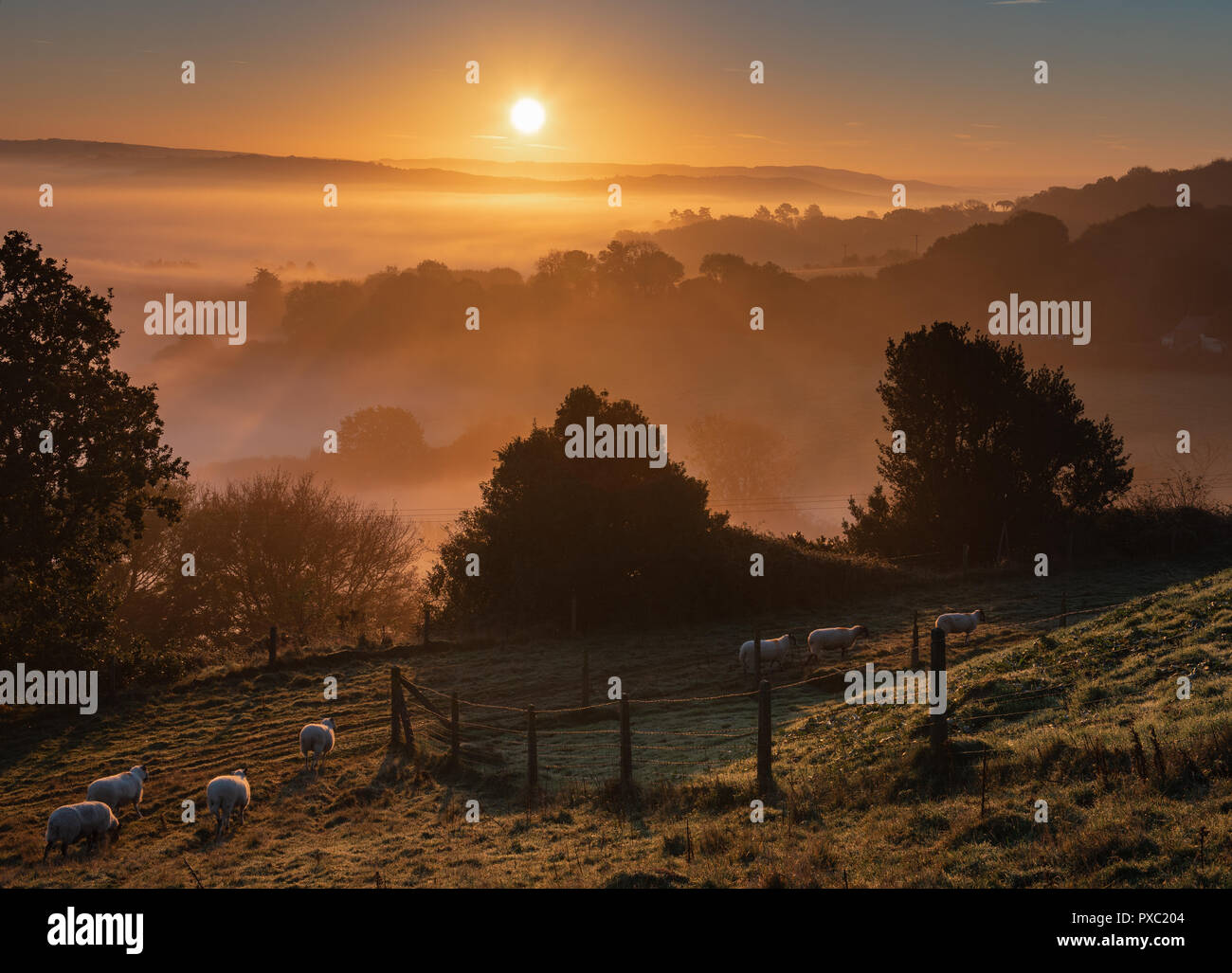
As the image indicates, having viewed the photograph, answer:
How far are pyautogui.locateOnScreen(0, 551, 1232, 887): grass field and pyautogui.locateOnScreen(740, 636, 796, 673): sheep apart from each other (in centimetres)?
68

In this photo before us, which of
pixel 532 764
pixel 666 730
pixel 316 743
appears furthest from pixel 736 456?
pixel 532 764

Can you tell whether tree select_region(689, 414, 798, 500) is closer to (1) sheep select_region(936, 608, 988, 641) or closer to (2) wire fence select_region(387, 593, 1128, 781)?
(1) sheep select_region(936, 608, 988, 641)

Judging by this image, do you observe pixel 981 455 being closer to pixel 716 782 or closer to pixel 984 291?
pixel 716 782

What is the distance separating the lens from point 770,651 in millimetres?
33906

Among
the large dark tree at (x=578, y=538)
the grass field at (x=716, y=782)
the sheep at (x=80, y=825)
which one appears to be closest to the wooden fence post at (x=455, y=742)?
the grass field at (x=716, y=782)

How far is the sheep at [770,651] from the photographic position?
1335 inches

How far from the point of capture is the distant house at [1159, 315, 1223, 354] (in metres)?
149

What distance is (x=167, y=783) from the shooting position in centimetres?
2394

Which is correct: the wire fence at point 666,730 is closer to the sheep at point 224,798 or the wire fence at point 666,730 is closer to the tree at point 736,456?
the sheep at point 224,798

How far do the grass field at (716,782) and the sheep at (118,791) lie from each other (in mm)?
546

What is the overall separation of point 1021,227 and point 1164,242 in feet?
76.0

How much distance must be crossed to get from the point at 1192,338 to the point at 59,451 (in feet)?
528

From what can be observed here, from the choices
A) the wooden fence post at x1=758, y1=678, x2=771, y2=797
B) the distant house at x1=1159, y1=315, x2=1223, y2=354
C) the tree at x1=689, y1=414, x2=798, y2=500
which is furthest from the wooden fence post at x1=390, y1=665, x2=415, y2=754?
the distant house at x1=1159, y1=315, x2=1223, y2=354

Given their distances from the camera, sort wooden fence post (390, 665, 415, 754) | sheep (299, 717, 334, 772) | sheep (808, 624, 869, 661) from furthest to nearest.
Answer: sheep (808, 624, 869, 661)
wooden fence post (390, 665, 415, 754)
sheep (299, 717, 334, 772)
